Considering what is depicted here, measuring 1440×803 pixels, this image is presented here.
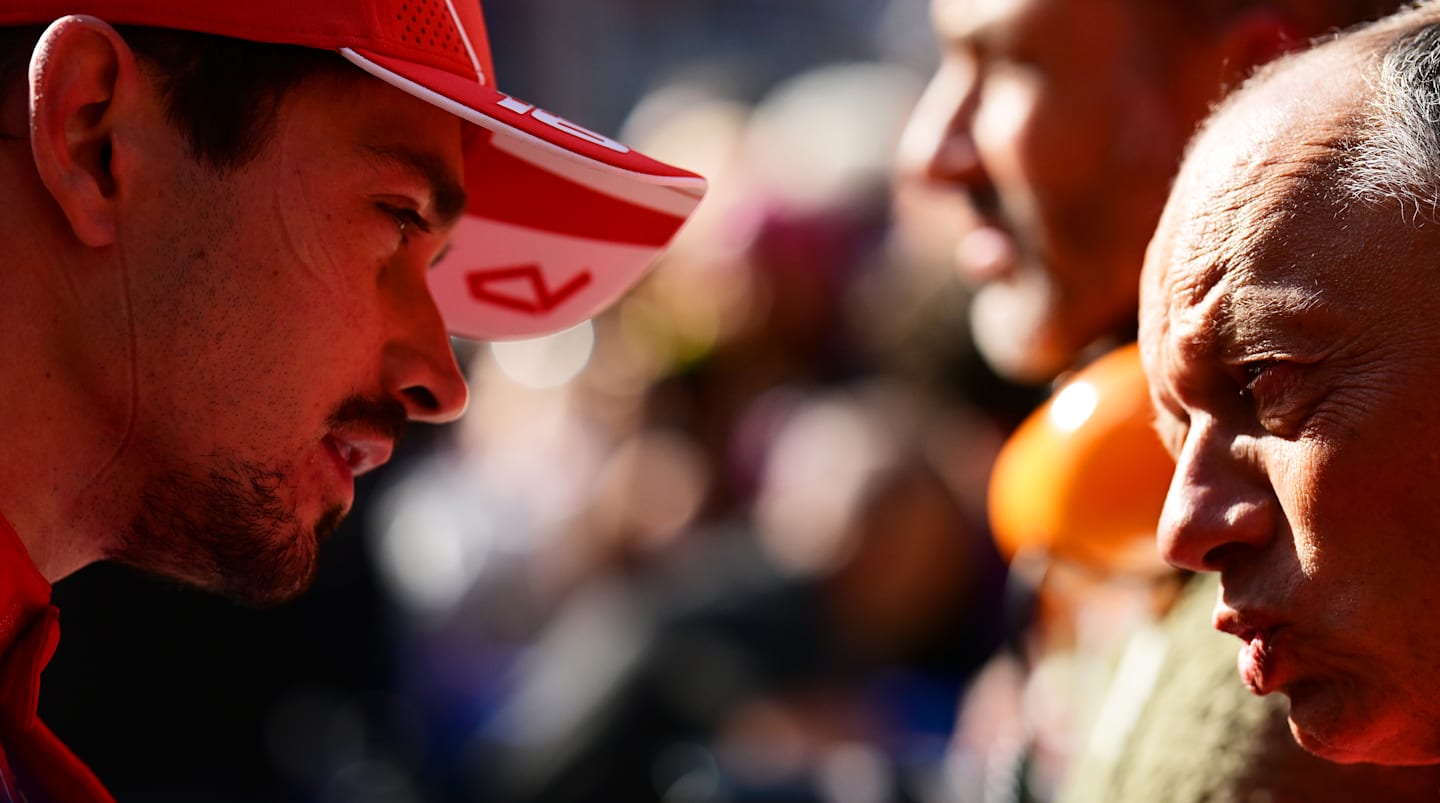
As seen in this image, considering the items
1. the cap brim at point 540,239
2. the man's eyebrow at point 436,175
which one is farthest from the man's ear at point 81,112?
the cap brim at point 540,239

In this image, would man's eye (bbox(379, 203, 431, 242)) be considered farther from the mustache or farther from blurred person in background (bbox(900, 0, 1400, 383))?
blurred person in background (bbox(900, 0, 1400, 383))

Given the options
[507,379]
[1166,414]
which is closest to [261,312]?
[1166,414]

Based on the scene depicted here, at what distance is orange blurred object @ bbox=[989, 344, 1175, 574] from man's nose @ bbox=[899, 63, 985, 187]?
0.38 m

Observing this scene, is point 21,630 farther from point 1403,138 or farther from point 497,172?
point 1403,138

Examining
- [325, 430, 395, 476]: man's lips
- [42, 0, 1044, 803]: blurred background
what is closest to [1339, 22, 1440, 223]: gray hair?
[325, 430, 395, 476]: man's lips

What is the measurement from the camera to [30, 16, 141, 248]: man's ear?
127 cm

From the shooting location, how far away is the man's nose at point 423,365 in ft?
4.93

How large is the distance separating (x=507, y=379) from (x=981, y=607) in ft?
6.68

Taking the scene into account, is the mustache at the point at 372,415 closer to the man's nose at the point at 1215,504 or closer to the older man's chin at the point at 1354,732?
the man's nose at the point at 1215,504

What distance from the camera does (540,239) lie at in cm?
180

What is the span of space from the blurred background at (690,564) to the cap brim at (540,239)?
105cm

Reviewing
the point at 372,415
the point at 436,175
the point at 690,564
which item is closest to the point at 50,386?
the point at 372,415

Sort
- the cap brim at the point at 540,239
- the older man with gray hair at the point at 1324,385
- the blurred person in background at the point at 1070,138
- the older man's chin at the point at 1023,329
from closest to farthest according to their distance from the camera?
the older man with gray hair at the point at 1324,385, the cap brim at the point at 540,239, the blurred person in background at the point at 1070,138, the older man's chin at the point at 1023,329

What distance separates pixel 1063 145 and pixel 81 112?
1.22 m
